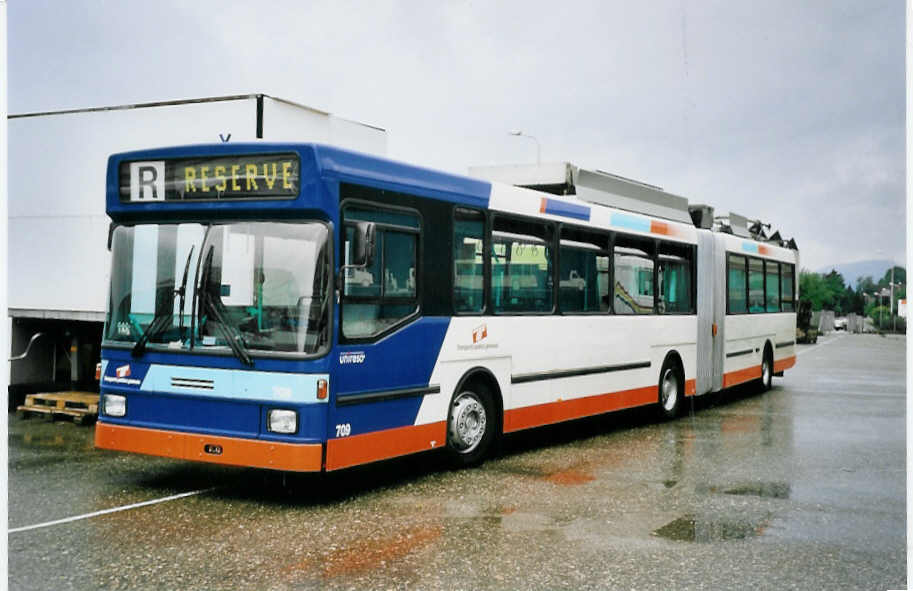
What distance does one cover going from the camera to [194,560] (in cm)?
611

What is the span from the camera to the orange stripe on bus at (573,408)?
34.0 ft

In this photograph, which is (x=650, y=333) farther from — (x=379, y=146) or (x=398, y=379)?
(x=398, y=379)

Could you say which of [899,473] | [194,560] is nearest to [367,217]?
[194,560]

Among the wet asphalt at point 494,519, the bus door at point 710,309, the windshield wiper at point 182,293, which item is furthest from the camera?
the bus door at point 710,309

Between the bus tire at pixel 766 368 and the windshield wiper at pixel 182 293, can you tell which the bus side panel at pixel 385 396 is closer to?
the windshield wiper at pixel 182 293

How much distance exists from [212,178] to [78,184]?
5.64 m

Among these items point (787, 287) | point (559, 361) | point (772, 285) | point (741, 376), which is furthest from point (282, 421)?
point (787, 287)

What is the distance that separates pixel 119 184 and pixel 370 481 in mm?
3371

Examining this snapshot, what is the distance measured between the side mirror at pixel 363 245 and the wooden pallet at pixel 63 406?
21.0ft

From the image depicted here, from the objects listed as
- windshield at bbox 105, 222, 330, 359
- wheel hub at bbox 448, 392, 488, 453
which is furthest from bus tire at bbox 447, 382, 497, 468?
windshield at bbox 105, 222, 330, 359

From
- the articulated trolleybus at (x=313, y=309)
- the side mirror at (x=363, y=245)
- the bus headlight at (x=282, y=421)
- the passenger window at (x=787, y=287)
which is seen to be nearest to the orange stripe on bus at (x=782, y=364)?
the passenger window at (x=787, y=287)

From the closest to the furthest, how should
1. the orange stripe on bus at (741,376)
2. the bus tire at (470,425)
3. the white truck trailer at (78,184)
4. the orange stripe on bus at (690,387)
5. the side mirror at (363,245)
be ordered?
1. the side mirror at (363,245)
2. the bus tire at (470,425)
3. the white truck trailer at (78,184)
4. the orange stripe on bus at (690,387)
5. the orange stripe on bus at (741,376)

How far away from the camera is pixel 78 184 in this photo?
12.7 m

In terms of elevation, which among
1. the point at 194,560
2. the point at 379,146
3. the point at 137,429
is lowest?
the point at 194,560
